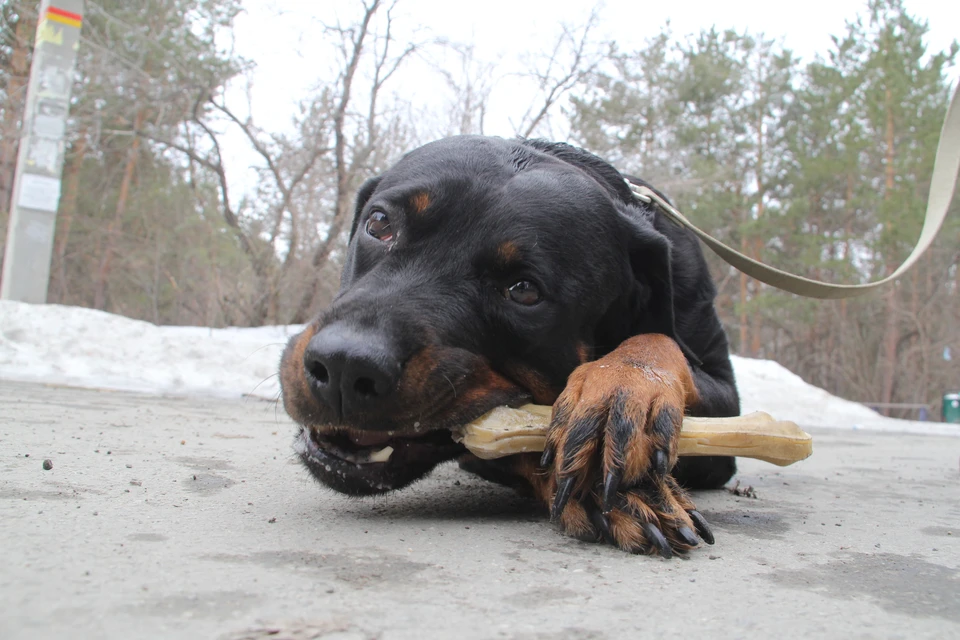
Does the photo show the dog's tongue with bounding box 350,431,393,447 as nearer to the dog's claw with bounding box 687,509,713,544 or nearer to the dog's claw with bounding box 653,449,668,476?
the dog's claw with bounding box 653,449,668,476

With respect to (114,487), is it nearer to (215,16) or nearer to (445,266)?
(445,266)

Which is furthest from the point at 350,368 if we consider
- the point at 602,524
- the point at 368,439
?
the point at 602,524

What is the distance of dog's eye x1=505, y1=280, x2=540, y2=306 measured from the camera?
211 centimetres

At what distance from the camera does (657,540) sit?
1.62 m

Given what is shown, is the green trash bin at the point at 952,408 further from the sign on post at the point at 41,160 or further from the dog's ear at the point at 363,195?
the sign on post at the point at 41,160

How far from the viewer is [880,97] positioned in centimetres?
1975

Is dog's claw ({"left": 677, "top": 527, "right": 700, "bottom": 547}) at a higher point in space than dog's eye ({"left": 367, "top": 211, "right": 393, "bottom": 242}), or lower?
lower

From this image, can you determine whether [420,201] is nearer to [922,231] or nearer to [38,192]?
[922,231]

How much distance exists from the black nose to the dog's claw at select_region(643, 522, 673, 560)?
0.67 m

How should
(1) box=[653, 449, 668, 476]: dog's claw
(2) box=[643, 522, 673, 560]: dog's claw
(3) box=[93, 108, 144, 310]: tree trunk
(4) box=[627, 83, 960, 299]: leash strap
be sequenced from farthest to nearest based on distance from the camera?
(3) box=[93, 108, 144, 310]: tree trunk
(4) box=[627, 83, 960, 299]: leash strap
(1) box=[653, 449, 668, 476]: dog's claw
(2) box=[643, 522, 673, 560]: dog's claw

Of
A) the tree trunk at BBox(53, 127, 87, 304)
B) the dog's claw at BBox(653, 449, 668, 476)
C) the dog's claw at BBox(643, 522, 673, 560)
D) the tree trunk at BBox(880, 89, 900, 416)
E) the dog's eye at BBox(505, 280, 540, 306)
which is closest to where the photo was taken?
the dog's claw at BBox(643, 522, 673, 560)

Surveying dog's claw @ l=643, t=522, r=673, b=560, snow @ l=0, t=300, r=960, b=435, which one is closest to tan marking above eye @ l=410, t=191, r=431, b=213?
dog's claw @ l=643, t=522, r=673, b=560

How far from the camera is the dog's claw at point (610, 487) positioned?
65.3 inches

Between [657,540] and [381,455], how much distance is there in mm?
725
